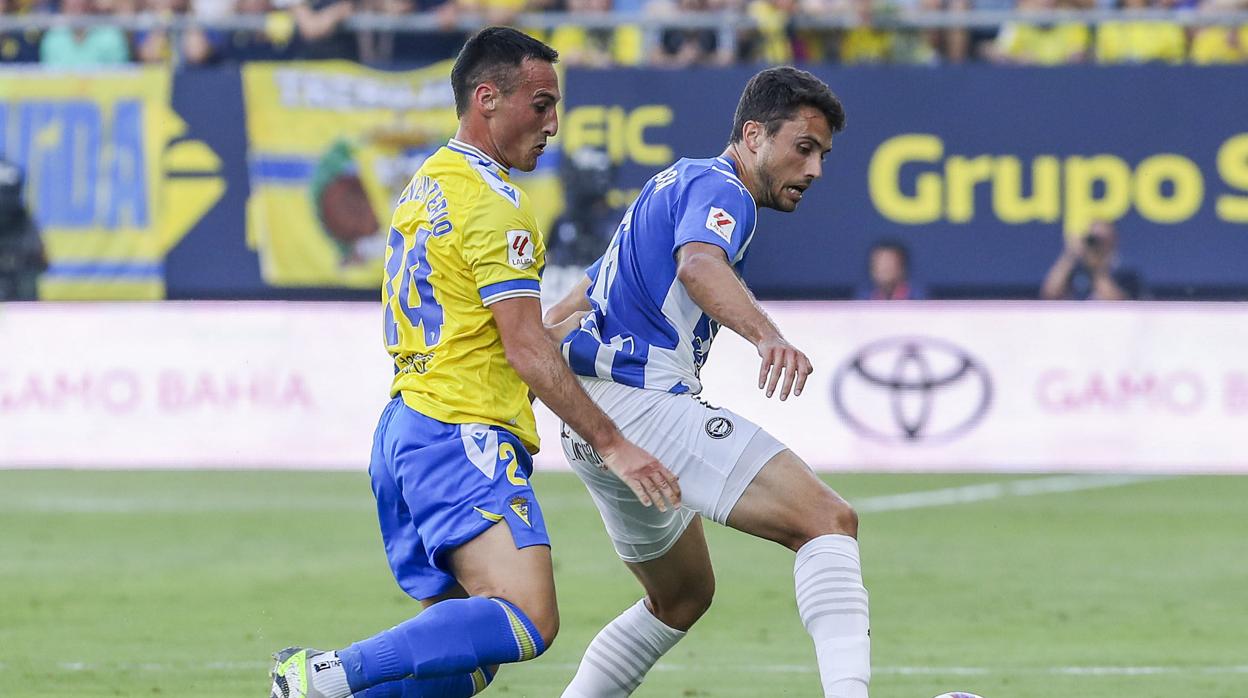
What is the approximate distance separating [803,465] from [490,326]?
3.22 feet

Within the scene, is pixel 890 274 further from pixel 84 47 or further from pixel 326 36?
pixel 84 47

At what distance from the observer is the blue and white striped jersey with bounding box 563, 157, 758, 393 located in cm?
578

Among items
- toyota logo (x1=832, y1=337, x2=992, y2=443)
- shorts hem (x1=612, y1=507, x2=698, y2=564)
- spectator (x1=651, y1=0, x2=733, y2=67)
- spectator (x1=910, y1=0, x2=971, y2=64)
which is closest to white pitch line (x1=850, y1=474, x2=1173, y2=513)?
toyota logo (x1=832, y1=337, x2=992, y2=443)

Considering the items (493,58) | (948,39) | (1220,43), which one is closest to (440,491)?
(493,58)

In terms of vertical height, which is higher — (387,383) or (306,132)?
(306,132)

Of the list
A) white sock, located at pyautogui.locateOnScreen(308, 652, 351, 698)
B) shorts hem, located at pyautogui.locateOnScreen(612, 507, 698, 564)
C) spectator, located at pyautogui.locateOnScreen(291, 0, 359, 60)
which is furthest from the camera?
spectator, located at pyautogui.locateOnScreen(291, 0, 359, 60)

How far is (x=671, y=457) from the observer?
18.7 feet

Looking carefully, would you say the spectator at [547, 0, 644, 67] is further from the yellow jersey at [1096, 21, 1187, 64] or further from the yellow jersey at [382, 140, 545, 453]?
the yellow jersey at [382, 140, 545, 453]

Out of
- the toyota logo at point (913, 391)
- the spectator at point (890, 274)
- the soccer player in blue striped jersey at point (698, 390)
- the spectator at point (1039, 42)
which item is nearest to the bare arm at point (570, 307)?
the soccer player in blue striped jersey at point (698, 390)

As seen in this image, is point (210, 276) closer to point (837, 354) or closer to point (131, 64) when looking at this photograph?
point (131, 64)

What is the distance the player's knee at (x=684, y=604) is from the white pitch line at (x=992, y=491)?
678 cm

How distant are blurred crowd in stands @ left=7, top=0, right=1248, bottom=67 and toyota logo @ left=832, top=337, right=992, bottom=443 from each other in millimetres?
2611

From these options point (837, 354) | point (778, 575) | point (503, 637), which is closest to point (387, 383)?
point (837, 354)

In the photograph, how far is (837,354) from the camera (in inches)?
570
